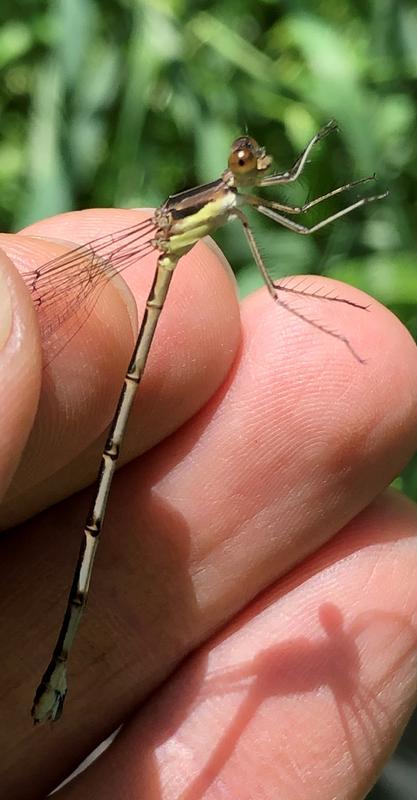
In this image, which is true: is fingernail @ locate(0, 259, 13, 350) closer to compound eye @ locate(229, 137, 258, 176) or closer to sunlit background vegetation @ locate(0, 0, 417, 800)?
compound eye @ locate(229, 137, 258, 176)

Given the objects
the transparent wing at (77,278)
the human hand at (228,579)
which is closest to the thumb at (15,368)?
the transparent wing at (77,278)

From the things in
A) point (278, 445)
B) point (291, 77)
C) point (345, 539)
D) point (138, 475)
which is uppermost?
point (291, 77)

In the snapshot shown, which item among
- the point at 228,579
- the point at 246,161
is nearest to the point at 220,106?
the point at 246,161

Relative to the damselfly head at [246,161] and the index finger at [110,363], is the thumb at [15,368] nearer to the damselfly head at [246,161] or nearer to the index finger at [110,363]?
the index finger at [110,363]

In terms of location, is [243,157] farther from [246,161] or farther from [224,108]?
[224,108]

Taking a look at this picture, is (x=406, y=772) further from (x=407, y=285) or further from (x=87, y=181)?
(x=87, y=181)

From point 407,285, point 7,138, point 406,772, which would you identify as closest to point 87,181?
point 7,138
